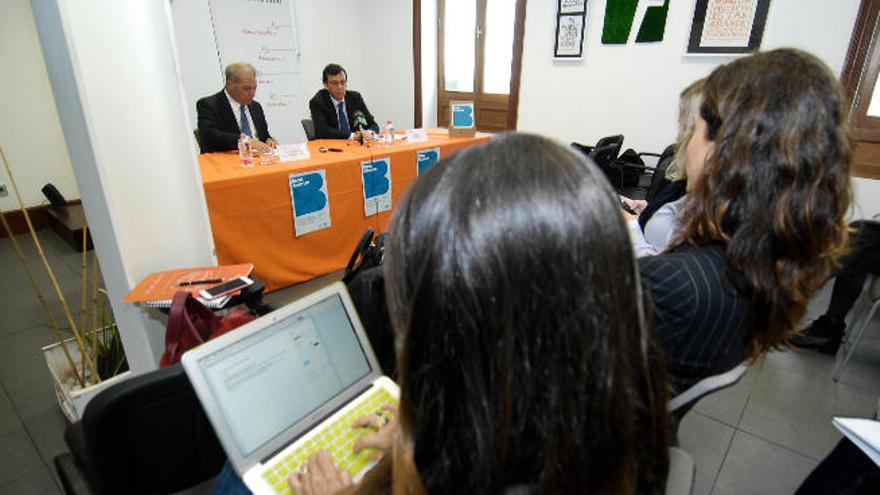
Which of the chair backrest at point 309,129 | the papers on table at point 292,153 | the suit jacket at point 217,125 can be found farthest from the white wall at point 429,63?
the papers on table at point 292,153

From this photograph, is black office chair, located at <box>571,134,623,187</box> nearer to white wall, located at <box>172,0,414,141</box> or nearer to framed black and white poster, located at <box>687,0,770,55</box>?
framed black and white poster, located at <box>687,0,770,55</box>

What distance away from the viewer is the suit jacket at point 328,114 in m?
3.58

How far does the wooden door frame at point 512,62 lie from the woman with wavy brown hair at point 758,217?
3949 mm

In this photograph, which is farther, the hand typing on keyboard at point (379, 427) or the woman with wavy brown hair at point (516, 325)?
the hand typing on keyboard at point (379, 427)

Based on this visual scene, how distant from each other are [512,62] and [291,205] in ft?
9.94

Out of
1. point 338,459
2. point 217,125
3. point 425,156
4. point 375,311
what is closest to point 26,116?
point 217,125

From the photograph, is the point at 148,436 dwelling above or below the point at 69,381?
above

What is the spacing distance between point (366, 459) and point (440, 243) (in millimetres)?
579

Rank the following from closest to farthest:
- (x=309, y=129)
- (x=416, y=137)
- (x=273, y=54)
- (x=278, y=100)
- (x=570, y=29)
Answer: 1. (x=416, y=137)
2. (x=309, y=129)
3. (x=570, y=29)
4. (x=273, y=54)
5. (x=278, y=100)

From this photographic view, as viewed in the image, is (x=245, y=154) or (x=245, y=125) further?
(x=245, y=125)

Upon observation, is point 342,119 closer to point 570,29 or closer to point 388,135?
point 388,135

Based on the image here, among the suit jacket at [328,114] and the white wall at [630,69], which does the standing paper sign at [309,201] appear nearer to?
the suit jacket at [328,114]

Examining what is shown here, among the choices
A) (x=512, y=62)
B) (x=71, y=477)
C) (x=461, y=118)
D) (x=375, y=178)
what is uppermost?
(x=512, y=62)

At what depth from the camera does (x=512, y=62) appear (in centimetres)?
450
